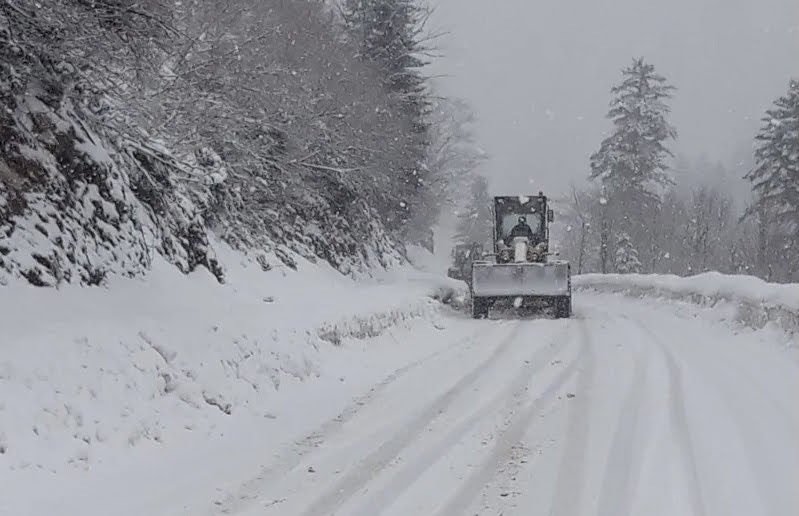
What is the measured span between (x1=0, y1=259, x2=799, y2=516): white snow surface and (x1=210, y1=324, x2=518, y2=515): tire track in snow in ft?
0.07

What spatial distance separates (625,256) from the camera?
4300cm

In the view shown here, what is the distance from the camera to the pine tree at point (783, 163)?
32.0m

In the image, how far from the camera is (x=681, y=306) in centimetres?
1691

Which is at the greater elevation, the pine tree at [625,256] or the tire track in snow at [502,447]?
the pine tree at [625,256]

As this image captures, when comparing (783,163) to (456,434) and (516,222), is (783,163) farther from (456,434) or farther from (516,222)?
(456,434)

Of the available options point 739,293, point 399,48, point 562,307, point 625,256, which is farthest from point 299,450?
point 625,256

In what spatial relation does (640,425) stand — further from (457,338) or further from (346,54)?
(346,54)

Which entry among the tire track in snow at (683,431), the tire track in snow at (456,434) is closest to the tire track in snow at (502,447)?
the tire track in snow at (456,434)

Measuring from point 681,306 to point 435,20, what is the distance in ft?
60.3

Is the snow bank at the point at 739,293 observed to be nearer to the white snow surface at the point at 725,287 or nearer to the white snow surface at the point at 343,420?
the white snow surface at the point at 725,287

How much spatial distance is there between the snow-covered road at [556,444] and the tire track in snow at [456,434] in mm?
16

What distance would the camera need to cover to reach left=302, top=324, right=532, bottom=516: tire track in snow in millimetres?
4715

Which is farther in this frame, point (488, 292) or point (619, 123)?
point (619, 123)

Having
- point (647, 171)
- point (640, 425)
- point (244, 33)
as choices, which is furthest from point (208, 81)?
point (647, 171)
